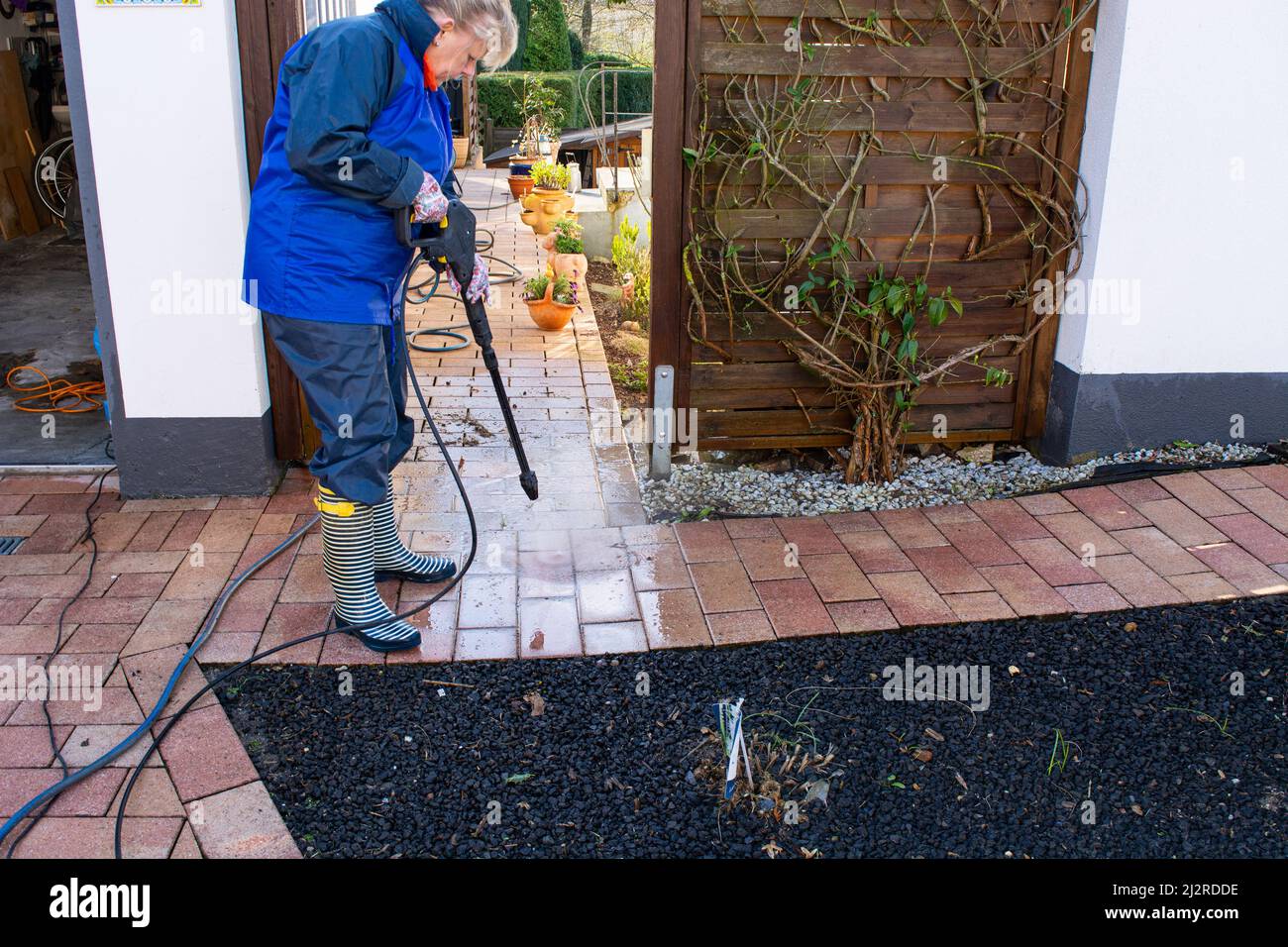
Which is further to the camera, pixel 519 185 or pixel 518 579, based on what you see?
pixel 519 185

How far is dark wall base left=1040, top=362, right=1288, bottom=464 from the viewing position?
4219 millimetres

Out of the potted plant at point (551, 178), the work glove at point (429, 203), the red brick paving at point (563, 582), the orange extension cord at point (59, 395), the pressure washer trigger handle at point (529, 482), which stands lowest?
the red brick paving at point (563, 582)

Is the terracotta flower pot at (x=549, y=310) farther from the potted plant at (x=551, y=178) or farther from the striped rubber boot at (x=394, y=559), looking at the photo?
the striped rubber boot at (x=394, y=559)

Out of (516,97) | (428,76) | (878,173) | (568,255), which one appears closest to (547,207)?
(568,255)

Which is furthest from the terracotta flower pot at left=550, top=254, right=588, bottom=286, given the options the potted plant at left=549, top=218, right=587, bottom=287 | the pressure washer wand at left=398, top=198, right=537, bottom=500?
the pressure washer wand at left=398, top=198, right=537, bottom=500

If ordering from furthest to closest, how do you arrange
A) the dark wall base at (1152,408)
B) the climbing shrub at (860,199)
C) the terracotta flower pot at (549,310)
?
the terracotta flower pot at (549,310) → the dark wall base at (1152,408) → the climbing shrub at (860,199)

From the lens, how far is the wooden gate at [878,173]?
3.77 m

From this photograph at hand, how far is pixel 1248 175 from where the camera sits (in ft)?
13.2

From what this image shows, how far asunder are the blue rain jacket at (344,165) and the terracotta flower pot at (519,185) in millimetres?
6832

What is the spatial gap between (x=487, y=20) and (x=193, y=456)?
1.95 metres

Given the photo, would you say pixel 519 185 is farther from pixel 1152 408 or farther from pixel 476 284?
pixel 476 284

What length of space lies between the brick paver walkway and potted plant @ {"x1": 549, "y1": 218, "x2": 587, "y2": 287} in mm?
2139

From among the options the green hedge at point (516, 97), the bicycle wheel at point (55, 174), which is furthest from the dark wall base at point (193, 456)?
the green hedge at point (516, 97)

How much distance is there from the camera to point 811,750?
2682 millimetres
